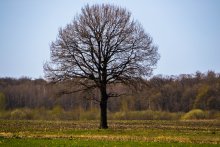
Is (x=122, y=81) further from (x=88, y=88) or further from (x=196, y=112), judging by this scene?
(x=196, y=112)

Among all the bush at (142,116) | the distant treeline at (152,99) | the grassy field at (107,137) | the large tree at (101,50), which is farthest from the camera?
the distant treeline at (152,99)

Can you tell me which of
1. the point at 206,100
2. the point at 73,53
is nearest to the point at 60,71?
the point at 73,53

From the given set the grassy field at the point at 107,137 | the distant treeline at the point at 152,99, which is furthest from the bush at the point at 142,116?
the grassy field at the point at 107,137

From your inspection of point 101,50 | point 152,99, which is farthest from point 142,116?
point 152,99

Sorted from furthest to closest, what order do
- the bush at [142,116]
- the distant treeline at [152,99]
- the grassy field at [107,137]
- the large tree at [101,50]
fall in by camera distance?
the distant treeline at [152,99], the bush at [142,116], the large tree at [101,50], the grassy field at [107,137]

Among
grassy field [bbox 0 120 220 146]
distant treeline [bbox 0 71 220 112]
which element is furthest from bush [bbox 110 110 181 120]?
grassy field [bbox 0 120 220 146]

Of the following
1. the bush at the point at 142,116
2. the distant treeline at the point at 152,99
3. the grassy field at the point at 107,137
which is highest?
the distant treeline at the point at 152,99

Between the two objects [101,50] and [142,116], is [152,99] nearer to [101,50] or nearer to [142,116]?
[142,116]

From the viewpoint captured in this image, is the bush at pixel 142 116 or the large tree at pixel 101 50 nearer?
the large tree at pixel 101 50

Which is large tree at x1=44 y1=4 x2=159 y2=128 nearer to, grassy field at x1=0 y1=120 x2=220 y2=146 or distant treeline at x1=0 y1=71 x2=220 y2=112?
grassy field at x1=0 y1=120 x2=220 y2=146

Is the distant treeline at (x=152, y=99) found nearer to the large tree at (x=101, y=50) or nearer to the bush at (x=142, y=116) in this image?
the bush at (x=142, y=116)

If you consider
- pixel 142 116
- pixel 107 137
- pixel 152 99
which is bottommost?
pixel 107 137

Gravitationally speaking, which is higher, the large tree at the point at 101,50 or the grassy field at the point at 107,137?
the large tree at the point at 101,50

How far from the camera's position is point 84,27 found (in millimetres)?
42125
